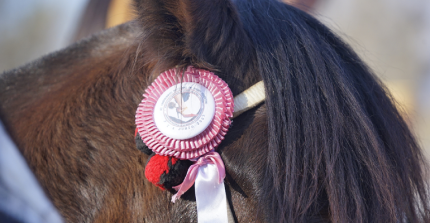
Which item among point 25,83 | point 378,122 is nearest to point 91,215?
point 25,83

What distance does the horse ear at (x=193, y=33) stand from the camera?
77 centimetres

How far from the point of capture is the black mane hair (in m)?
0.79

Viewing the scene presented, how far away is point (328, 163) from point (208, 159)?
0.30m

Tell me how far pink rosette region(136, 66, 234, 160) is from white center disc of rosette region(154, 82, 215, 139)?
0.5 inches

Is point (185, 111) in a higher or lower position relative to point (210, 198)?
higher

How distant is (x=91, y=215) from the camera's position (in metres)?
0.87

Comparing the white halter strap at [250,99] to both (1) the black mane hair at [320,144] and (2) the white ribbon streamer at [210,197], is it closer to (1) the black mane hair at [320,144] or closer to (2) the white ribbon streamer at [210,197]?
(1) the black mane hair at [320,144]

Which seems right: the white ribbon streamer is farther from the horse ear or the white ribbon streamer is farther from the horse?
the horse ear

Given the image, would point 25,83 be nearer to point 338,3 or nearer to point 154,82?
point 154,82

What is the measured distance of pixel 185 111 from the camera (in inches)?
31.9

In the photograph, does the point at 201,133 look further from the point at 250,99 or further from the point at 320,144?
the point at 320,144

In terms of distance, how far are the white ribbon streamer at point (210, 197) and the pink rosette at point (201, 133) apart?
58 mm

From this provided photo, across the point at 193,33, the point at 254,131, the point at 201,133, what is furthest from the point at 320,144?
the point at 193,33

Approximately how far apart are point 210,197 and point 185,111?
0.75ft
